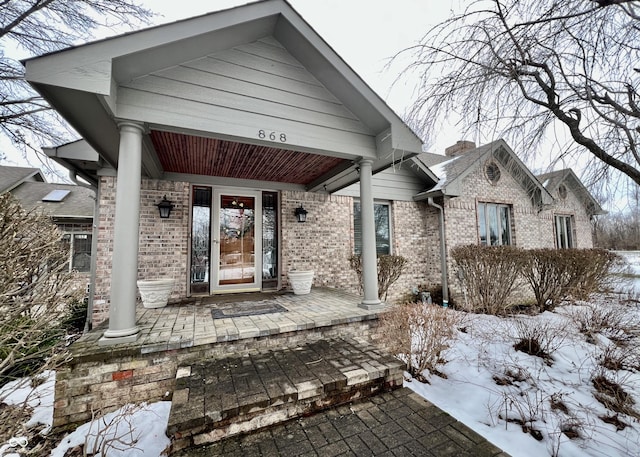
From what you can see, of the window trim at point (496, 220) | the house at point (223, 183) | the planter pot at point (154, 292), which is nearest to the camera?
the house at point (223, 183)

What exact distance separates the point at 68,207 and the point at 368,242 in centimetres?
1049

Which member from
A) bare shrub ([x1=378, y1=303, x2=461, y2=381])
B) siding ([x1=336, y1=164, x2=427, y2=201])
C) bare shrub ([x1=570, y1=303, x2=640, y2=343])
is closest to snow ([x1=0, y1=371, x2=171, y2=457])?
bare shrub ([x1=378, y1=303, x2=461, y2=381])

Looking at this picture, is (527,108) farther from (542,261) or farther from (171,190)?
(171,190)

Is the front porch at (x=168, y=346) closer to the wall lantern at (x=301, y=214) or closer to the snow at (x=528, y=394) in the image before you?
the snow at (x=528, y=394)

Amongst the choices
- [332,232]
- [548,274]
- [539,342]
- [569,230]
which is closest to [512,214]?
[548,274]

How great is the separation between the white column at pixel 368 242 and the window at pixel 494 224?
5.17 metres

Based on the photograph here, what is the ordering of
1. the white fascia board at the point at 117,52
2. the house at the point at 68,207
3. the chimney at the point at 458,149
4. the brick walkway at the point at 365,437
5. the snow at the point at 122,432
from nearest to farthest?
the brick walkway at the point at 365,437
the snow at the point at 122,432
the white fascia board at the point at 117,52
the house at the point at 68,207
the chimney at the point at 458,149

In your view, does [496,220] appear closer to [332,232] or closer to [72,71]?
[332,232]

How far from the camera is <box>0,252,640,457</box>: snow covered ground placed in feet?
7.55

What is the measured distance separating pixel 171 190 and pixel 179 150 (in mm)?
1311

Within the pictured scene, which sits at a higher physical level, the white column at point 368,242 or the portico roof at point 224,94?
the portico roof at point 224,94

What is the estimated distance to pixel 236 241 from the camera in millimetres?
5793

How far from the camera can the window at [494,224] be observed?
8000mm

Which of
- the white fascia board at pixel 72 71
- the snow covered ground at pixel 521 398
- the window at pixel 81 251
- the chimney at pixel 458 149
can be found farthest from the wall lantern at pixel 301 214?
the window at pixel 81 251
